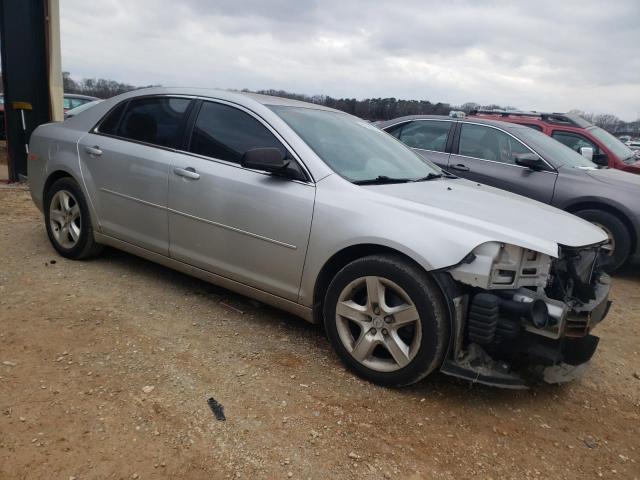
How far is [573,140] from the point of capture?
26.0ft

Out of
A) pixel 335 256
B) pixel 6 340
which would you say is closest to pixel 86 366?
pixel 6 340

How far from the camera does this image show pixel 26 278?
412 cm

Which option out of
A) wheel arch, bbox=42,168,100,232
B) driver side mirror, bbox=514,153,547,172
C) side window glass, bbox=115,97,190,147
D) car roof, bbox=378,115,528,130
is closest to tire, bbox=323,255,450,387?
side window glass, bbox=115,97,190,147

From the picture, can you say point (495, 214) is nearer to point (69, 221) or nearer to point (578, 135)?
point (69, 221)

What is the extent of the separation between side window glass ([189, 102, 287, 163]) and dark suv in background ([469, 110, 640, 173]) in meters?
4.62

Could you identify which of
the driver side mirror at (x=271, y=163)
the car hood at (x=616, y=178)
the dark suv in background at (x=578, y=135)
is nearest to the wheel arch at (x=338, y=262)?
the driver side mirror at (x=271, y=163)

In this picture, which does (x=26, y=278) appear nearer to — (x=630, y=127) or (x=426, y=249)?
(x=426, y=249)

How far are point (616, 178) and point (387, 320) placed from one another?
14.3 feet

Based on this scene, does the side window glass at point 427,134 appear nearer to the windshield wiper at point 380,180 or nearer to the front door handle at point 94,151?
the windshield wiper at point 380,180

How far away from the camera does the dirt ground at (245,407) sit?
7.43 ft

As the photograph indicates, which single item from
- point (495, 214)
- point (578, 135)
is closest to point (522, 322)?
point (495, 214)

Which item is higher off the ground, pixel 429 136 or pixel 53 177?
pixel 429 136

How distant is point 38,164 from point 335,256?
129 inches

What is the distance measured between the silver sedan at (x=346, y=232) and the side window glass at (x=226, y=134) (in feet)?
0.04
